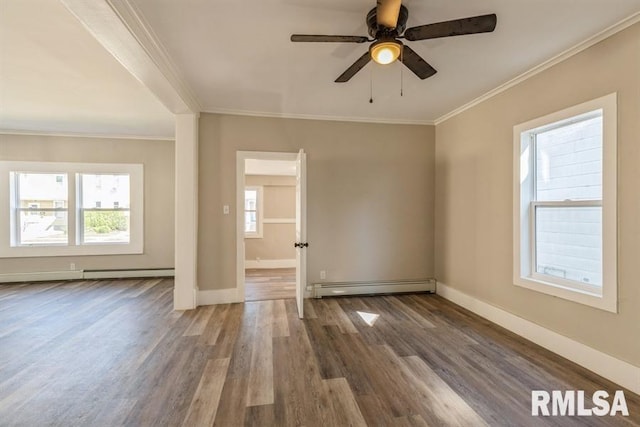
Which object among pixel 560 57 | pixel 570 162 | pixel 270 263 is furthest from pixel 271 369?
pixel 270 263

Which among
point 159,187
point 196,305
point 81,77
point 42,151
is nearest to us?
point 81,77

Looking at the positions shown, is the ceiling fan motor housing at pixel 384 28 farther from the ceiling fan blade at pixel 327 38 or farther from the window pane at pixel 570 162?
the window pane at pixel 570 162

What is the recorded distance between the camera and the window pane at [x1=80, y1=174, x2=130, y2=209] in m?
5.08

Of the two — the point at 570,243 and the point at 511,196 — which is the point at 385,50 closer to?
the point at 511,196

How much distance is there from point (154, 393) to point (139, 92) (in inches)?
126

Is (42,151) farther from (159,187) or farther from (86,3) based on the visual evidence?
(86,3)

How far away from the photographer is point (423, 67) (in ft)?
6.75

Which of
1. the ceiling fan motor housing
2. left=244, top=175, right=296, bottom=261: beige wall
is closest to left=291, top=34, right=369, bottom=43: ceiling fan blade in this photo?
the ceiling fan motor housing

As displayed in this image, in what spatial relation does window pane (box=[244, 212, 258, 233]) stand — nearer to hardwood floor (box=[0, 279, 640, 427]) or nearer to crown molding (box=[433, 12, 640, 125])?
hardwood floor (box=[0, 279, 640, 427])

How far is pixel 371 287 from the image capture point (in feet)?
13.8

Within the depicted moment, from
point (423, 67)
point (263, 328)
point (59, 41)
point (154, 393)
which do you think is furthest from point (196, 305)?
point (423, 67)

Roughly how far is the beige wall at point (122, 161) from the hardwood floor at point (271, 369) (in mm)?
1491

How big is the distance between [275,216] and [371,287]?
11.2 feet

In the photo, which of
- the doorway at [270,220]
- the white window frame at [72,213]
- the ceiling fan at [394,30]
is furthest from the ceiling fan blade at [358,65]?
the white window frame at [72,213]
